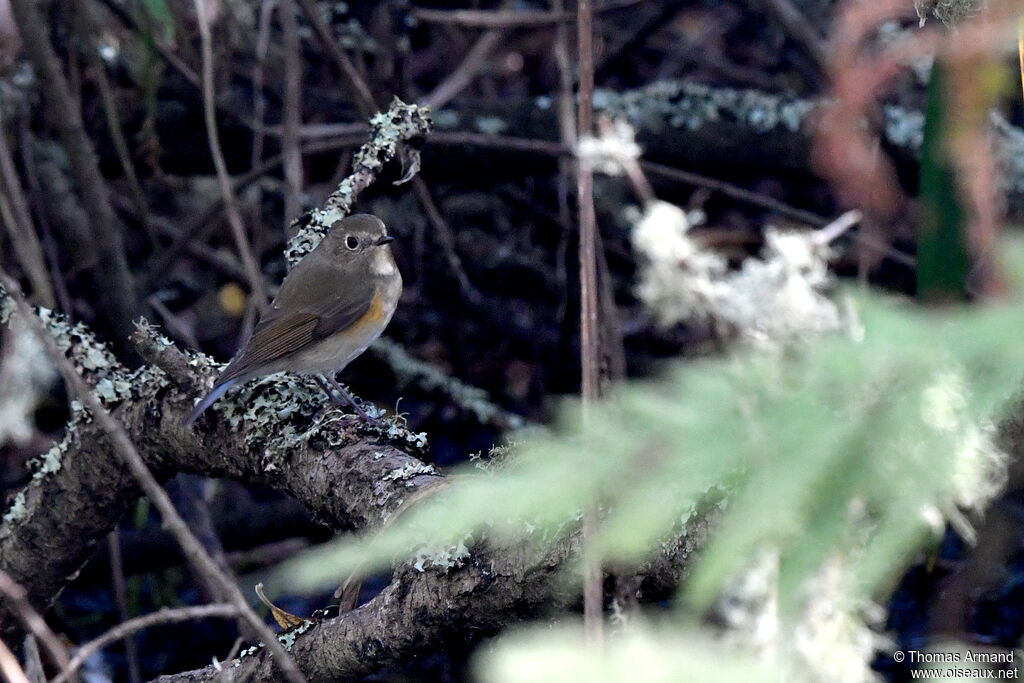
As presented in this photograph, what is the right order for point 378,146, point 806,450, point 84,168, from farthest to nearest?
point 84,168, point 378,146, point 806,450

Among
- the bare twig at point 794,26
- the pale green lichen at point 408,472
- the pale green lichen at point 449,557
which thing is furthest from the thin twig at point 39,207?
the bare twig at point 794,26

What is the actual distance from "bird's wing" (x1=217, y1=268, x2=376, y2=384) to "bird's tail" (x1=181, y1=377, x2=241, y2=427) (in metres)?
0.36

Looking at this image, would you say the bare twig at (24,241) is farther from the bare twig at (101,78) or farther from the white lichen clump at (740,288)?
the white lichen clump at (740,288)

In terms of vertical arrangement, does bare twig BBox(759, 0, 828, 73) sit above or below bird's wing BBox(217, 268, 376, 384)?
above

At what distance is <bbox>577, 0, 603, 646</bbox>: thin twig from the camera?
43.6 inches

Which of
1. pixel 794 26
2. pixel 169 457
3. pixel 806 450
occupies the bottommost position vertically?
pixel 806 450

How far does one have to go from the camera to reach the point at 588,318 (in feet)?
5.27

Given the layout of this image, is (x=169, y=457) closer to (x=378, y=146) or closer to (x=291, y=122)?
(x=378, y=146)

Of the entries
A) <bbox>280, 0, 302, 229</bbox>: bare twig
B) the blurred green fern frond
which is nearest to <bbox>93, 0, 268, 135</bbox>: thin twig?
<bbox>280, 0, 302, 229</bbox>: bare twig

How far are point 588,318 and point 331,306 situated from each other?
2.28 m

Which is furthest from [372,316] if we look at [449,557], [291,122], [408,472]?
[449,557]

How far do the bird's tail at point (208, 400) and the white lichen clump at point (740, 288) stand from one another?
1.27 metres

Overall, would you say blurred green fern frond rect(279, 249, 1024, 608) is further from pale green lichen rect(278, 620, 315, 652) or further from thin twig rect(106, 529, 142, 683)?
thin twig rect(106, 529, 142, 683)

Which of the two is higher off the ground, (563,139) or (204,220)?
(563,139)
